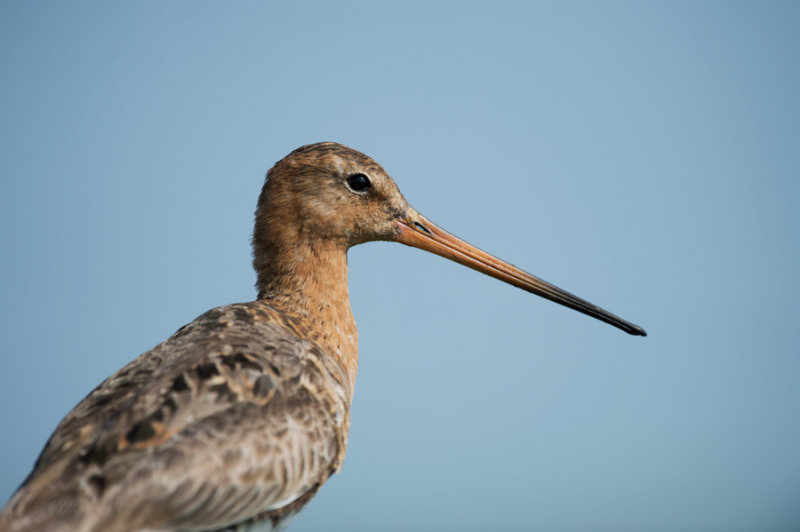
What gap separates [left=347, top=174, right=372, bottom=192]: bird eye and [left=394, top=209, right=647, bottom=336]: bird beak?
260 millimetres

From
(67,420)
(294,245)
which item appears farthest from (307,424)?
(294,245)

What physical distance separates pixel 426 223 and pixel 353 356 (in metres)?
0.79

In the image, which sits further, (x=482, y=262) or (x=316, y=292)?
(x=482, y=262)

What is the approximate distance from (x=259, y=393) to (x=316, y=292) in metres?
0.91

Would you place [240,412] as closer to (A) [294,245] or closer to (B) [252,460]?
(B) [252,460]

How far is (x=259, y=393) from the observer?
8.99 ft

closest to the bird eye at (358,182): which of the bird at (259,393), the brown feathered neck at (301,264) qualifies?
the bird at (259,393)

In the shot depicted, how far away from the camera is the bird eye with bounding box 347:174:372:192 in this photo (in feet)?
12.0

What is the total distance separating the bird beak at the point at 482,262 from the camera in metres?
3.85

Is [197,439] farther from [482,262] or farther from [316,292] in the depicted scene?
[482,262]

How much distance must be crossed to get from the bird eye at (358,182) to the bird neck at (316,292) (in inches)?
11.7

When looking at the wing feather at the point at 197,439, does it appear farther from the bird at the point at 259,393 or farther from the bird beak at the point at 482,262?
the bird beak at the point at 482,262

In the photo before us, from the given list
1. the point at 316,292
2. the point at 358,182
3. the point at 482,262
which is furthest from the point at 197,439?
the point at 482,262

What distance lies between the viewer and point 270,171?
376 centimetres
